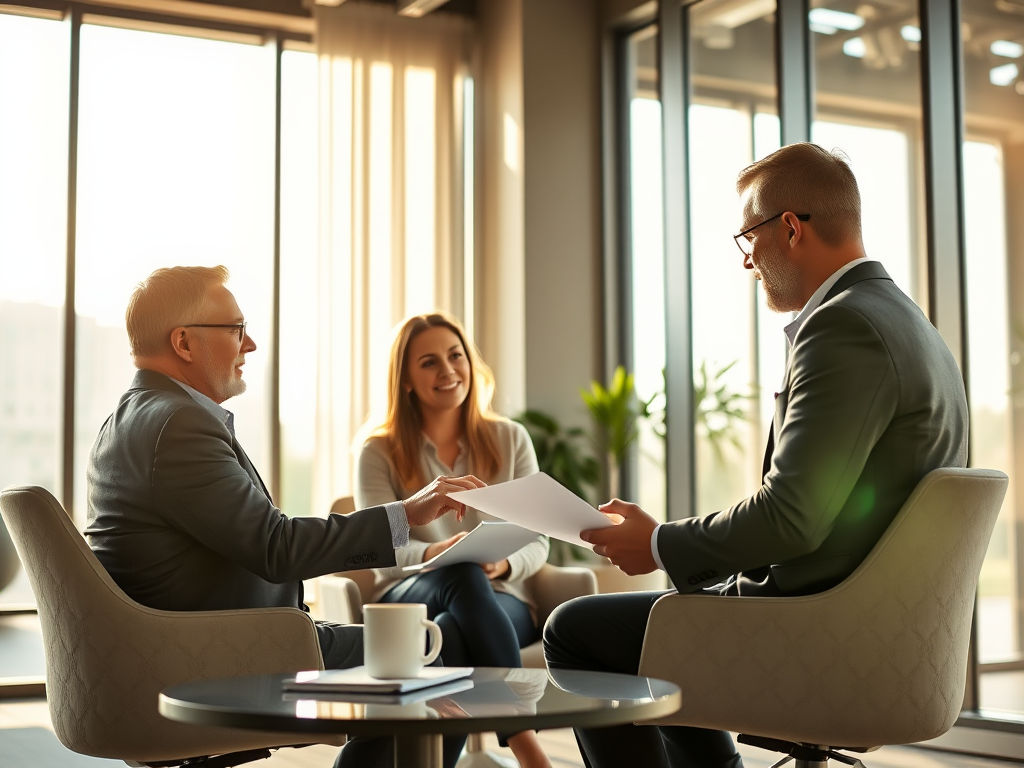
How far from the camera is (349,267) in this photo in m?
5.54

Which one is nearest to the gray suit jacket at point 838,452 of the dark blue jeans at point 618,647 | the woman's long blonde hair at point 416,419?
the dark blue jeans at point 618,647

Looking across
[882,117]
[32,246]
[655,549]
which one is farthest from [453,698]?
[32,246]

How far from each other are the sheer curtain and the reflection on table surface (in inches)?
149

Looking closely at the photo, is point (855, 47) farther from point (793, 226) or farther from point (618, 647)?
point (618, 647)

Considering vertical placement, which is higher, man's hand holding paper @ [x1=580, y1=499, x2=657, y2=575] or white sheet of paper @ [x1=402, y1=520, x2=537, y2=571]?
man's hand holding paper @ [x1=580, y1=499, x2=657, y2=575]

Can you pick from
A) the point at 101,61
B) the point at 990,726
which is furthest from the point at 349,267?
the point at 990,726

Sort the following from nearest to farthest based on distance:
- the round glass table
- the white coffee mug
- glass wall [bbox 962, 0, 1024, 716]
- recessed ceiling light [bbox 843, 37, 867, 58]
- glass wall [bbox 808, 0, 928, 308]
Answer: the round glass table
the white coffee mug
glass wall [bbox 962, 0, 1024, 716]
glass wall [bbox 808, 0, 928, 308]
recessed ceiling light [bbox 843, 37, 867, 58]

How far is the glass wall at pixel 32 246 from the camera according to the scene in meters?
5.08

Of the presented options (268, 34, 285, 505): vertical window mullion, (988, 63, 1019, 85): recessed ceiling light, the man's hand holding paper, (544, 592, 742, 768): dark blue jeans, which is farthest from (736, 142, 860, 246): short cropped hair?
(268, 34, 285, 505): vertical window mullion

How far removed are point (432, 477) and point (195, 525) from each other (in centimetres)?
152

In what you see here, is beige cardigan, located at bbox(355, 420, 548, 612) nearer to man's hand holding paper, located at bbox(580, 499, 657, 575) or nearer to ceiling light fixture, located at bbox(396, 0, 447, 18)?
man's hand holding paper, located at bbox(580, 499, 657, 575)

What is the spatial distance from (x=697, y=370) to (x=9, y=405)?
310 cm

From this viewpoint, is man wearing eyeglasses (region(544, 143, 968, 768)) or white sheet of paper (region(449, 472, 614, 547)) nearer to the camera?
man wearing eyeglasses (region(544, 143, 968, 768))

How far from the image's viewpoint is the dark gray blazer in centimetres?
212
